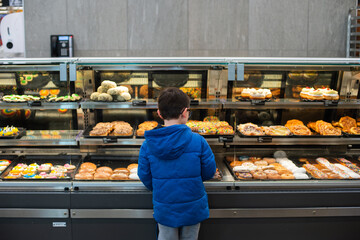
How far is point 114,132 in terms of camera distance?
3555 millimetres

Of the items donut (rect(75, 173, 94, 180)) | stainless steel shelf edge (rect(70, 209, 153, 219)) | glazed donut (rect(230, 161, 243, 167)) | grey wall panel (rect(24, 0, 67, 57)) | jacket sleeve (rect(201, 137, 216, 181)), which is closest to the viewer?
jacket sleeve (rect(201, 137, 216, 181))

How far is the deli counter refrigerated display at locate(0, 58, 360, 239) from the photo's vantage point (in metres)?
3.23

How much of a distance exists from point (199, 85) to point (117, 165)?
1.32 metres

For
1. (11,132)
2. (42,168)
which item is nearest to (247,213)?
(42,168)

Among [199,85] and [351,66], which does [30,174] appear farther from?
[351,66]

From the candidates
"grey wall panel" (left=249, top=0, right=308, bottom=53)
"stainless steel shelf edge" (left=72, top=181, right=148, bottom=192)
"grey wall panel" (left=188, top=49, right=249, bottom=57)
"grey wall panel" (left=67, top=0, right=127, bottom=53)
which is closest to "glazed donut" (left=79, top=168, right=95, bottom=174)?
"stainless steel shelf edge" (left=72, top=181, right=148, bottom=192)

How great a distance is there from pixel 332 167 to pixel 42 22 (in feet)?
16.7

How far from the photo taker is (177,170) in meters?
2.49

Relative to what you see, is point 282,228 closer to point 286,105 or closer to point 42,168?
point 286,105

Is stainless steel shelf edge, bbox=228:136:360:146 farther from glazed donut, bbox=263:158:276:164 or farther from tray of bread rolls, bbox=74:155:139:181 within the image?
tray of bread rolls, bbox=74:155:139:181

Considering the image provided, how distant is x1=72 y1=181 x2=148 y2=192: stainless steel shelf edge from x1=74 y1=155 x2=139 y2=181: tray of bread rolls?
55 mm

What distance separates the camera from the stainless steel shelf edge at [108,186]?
324 centimetres

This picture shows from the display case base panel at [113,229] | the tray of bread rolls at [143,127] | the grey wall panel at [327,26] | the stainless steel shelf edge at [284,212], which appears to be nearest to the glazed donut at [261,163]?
the stainless steel shelf edge at [284,212]

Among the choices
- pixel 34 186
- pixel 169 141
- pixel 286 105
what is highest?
pixel 286 105
